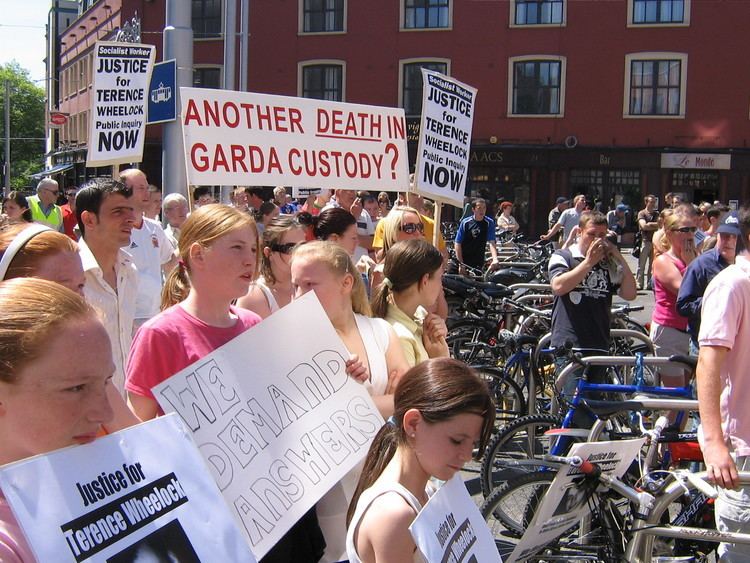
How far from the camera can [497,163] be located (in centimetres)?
3231

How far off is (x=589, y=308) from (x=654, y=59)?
91.4ft

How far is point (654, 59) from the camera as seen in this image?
31125 mm

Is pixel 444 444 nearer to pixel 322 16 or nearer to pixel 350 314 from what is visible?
pixel 350 314

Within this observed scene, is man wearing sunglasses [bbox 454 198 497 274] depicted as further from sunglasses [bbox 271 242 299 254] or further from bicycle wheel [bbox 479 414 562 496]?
→ sunglasses [bbox 271 242 299 254]

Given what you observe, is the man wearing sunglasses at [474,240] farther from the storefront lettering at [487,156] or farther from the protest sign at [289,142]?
the storefront lettering at [487,156]

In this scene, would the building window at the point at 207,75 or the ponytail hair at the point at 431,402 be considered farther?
the building window at the point at 207,75

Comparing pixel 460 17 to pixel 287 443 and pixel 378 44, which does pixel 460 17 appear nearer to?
pixel 378 44

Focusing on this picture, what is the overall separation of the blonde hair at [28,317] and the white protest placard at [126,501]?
20 centimetres

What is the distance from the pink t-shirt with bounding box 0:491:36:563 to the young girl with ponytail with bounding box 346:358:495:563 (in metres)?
0.89

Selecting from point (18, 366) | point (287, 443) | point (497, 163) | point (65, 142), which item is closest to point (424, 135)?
point (287, 443)

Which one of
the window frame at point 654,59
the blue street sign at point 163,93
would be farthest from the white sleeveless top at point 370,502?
the window frame at point 654,59

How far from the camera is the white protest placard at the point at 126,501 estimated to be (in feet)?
4.91

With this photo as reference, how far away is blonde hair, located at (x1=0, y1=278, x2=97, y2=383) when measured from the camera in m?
1.60

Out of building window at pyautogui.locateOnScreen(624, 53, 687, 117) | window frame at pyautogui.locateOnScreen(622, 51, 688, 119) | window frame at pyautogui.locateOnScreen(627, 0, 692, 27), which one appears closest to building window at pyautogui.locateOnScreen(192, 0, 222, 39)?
window frame at pyautogui.locateOnScreen(627, 0, 692, 27)
